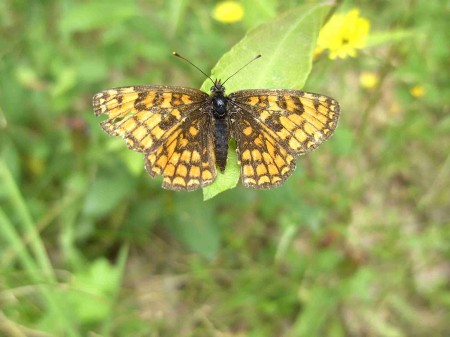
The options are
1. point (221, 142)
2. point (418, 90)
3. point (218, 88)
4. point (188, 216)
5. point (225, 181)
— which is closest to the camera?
point (225, 181)

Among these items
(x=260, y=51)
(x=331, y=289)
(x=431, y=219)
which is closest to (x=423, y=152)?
(x=431, y=219)

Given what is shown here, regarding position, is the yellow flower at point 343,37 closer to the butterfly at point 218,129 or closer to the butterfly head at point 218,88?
the butterfly at point 218,129

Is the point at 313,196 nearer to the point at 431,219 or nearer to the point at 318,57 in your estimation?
the point at 431,219

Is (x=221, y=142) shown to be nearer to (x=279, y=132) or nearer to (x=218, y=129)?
(x=218, y=129)

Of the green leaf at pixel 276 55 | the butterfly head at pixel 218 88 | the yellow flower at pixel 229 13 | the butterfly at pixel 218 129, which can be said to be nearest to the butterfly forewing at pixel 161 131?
the butterfly at pixel 218 129

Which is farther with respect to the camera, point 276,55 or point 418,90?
point 418,90

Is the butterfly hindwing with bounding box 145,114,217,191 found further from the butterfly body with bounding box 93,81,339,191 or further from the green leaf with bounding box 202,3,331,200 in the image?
the green leaf with bounding box 202,3,331,200

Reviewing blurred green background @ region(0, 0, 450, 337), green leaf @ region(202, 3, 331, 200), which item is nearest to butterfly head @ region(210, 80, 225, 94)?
green leaf @ region(202, 3, 331, 200)

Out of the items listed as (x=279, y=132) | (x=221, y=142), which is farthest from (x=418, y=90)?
(x=221, y=142)
